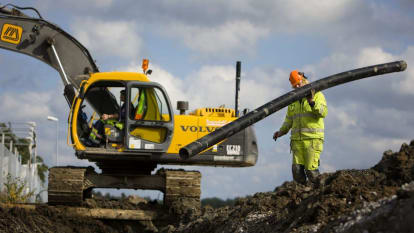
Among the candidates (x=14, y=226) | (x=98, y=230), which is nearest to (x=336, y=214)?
(x=14, y=226)

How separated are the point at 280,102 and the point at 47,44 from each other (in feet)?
27.6

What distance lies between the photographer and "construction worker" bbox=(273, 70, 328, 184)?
1036 centimetres

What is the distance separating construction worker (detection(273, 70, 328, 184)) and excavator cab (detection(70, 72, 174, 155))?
3.81 metres

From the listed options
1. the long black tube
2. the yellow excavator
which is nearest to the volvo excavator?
the yellow excavator

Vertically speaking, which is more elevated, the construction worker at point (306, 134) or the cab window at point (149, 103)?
the cab window at point (149, 103)

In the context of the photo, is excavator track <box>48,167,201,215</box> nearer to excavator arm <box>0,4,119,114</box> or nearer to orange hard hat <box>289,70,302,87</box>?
excavator arm <box>0,4,119,114</box>

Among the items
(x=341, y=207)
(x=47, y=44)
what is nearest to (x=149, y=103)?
(x=47, y=44)

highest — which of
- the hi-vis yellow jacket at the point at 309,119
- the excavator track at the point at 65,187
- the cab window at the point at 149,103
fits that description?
the cab window at the point at 149,103

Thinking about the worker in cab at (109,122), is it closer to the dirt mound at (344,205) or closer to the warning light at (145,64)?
the warning light at (145,64)

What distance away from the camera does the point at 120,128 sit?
44.7ft

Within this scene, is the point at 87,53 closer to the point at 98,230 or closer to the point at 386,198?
the point at 98,230

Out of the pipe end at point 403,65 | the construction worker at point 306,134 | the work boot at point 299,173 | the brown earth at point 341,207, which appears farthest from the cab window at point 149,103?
the pipe end at point 403,65

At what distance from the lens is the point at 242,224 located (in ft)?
27.9

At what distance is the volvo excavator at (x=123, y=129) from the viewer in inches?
539
